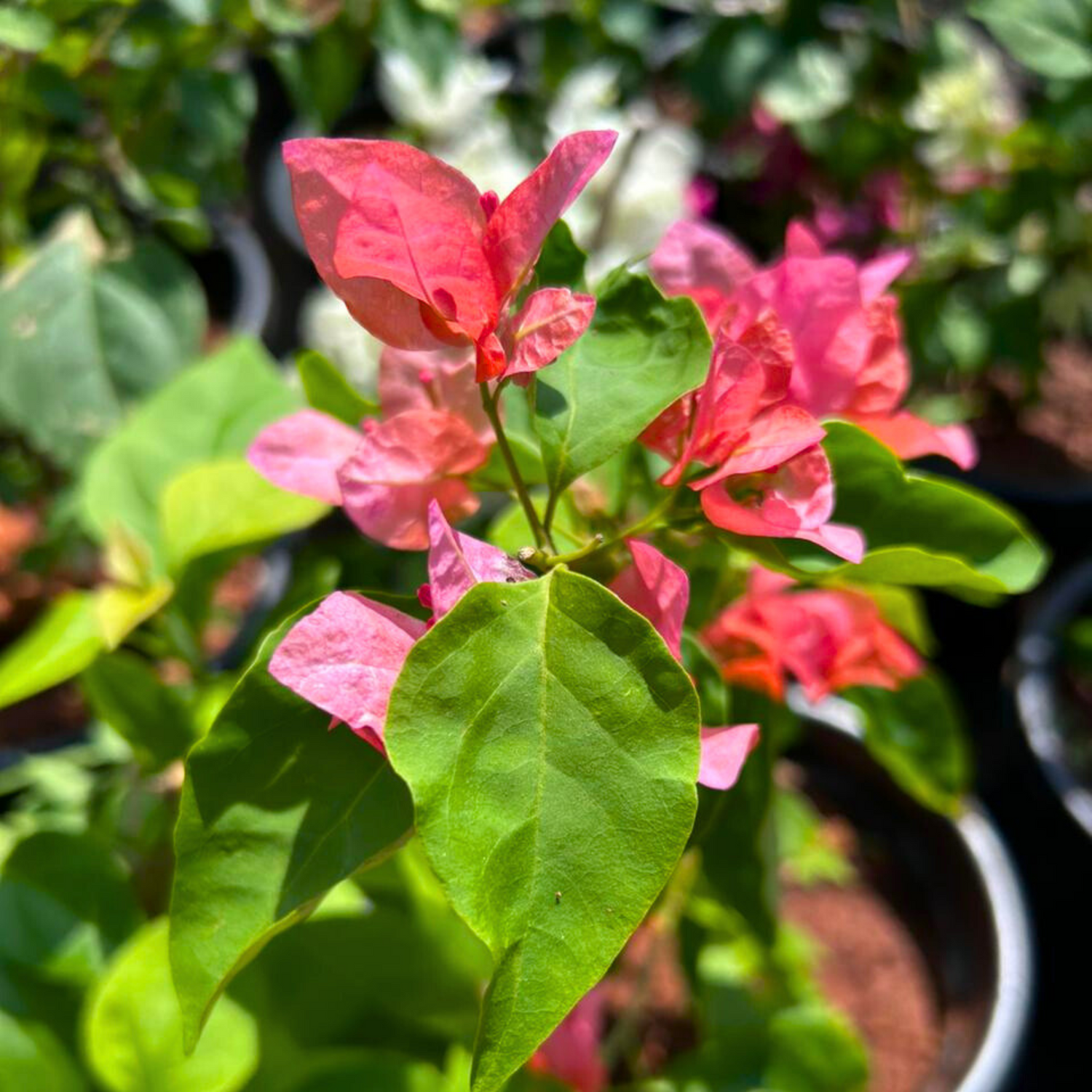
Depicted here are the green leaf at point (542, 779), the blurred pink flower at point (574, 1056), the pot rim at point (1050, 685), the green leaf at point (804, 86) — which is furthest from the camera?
the pot rim at point (1050, 685)

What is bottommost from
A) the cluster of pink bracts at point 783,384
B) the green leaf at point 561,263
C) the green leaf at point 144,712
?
the green leaf at point 144,712

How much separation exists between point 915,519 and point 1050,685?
0.92 metres

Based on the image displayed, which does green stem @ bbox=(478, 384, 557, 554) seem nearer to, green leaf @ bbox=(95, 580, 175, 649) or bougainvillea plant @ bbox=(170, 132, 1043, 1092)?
bougainvillea plant @ bbox=(170, 132, 1043, 1092)

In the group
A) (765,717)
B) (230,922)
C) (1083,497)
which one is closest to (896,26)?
(1083,497)

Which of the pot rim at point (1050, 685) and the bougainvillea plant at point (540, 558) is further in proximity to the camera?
the pot rim at point (1050, 685)

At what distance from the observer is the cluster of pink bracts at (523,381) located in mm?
338

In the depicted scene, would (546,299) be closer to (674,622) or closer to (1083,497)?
(674,622)

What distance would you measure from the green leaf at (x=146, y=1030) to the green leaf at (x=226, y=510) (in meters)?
0.18

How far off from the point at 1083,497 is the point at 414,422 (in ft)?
4.11

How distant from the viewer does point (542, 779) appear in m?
0.32

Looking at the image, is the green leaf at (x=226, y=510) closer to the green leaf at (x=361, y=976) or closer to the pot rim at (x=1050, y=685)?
the green leaf at (x=361, y=976)

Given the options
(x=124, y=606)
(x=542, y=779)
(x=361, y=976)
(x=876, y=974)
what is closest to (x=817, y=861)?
(x=876, y=974)

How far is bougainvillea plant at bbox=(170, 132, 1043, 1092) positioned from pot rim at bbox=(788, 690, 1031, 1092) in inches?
10.4

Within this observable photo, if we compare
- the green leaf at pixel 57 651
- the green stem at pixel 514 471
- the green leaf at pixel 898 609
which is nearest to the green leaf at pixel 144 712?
the green leaf at pixel 57 651
